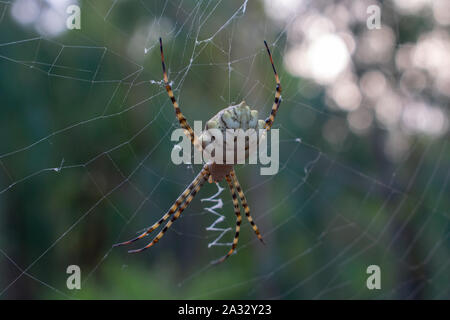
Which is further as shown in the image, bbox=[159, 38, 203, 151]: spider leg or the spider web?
the spider web

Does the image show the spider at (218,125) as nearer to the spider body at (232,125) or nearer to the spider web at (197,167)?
the spider body at (232,125)

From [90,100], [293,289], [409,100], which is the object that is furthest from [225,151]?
[293,289]

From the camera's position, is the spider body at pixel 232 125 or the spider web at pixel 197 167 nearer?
the spider body at pixel 232 125

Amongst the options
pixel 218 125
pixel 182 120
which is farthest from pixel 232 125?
pixel 182 120

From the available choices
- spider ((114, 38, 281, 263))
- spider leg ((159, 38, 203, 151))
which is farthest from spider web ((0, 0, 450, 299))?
spider leg ((159, 38, 203, 151))

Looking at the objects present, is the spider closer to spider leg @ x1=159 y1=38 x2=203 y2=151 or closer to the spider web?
spider leg @ x1=159 y1=38 x2=203 y2=151

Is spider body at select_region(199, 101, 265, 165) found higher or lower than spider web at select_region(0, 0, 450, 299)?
lower

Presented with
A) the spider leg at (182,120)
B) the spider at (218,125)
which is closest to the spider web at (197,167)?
the spider at (218,125)

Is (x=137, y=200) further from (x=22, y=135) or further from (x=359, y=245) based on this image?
(x=359, y=245)
